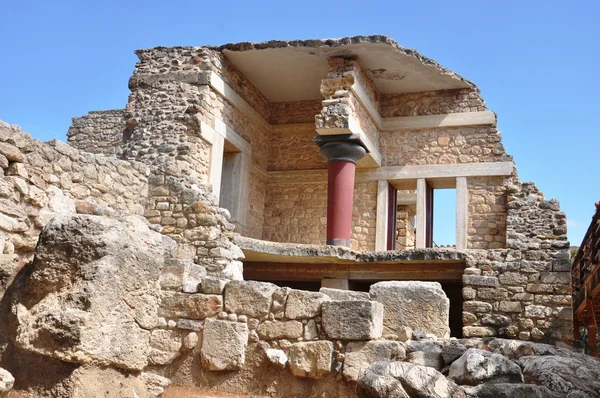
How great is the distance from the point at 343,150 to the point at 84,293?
822cm

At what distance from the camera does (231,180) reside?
45.1 ft

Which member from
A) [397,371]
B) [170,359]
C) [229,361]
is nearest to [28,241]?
[170,359]

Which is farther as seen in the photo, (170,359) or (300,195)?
(300,195)

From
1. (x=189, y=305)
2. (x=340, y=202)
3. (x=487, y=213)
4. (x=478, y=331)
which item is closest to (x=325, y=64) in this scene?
(x=340, y=202)

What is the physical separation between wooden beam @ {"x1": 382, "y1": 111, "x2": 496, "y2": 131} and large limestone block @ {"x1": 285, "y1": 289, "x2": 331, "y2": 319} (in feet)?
29.3

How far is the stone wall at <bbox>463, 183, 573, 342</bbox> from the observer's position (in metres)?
11.0

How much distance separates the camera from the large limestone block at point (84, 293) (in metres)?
4.73

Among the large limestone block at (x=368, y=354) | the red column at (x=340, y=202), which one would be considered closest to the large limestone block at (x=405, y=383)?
the large limestone block at (x=368, y=354)

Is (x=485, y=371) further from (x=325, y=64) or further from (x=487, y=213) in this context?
(x=325, y=64)

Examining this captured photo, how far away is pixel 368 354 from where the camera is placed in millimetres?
5352

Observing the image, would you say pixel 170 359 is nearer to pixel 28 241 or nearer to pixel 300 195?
pixel 28 241

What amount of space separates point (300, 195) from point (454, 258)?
14.5 ft

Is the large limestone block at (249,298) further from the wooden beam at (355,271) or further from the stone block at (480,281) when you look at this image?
the wooden beam at (355,271)

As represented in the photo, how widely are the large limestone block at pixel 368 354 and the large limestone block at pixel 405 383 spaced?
87 cm
